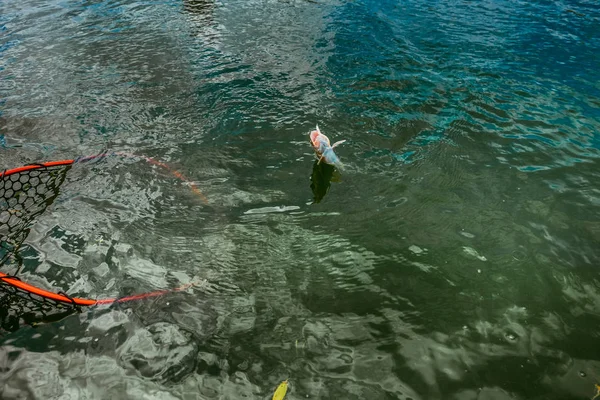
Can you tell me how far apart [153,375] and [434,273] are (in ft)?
9.41

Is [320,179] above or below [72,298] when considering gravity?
above

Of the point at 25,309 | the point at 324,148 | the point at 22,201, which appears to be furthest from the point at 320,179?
the point at 22,201

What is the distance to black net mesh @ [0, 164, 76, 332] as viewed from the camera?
3.58 metres

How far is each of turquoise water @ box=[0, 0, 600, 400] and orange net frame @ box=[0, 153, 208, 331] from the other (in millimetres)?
110

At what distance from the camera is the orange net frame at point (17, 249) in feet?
11.6

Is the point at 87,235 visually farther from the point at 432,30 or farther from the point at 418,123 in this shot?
the point at 432,30

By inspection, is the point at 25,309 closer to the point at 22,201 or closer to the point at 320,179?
the point at 22,201

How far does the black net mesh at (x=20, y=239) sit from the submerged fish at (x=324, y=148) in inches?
134

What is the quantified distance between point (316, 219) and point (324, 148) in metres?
1.07

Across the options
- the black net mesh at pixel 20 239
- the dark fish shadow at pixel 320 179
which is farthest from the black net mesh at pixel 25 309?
the dark fish shadow at pixel 320 179

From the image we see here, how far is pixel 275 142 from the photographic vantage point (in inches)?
242

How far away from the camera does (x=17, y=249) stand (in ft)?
14.0

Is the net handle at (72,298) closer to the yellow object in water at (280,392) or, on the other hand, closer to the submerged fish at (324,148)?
the yellow object in water at (280,392)

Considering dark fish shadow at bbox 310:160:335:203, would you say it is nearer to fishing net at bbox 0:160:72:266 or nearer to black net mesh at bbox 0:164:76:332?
black net mesh at bbox 0:164:76:332
